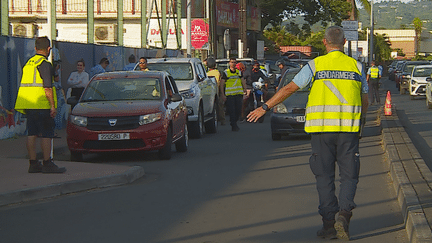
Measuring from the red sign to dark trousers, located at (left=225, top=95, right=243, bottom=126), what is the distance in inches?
542

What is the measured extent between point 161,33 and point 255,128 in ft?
46.8

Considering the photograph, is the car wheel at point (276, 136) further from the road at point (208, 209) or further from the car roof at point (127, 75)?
the road at point (208, 209)

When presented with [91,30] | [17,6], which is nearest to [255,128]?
[91,30]

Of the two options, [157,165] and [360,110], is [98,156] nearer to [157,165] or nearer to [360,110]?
[157,165]

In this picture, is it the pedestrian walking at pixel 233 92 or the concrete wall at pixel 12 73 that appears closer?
the concrete wall at pixel 12 73

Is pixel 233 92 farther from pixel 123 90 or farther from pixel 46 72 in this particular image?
pixel 46 72

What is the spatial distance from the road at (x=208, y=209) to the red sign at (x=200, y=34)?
20913mm

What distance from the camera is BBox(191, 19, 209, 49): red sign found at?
111 ft

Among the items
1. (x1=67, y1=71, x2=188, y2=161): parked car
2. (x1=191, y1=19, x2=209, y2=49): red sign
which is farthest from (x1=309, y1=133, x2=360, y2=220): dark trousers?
(x1=191, y1=19, x2=209, y2=49): red sign

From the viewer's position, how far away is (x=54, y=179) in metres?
10.1

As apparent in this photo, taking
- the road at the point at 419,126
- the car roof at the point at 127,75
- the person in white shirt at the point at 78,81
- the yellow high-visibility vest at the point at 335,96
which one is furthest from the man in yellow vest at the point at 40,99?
the person in white shirt at the point at 78,81

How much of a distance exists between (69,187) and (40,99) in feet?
5.12

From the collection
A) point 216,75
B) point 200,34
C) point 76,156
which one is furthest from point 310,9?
point 76,156

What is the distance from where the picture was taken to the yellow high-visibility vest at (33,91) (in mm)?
10555
